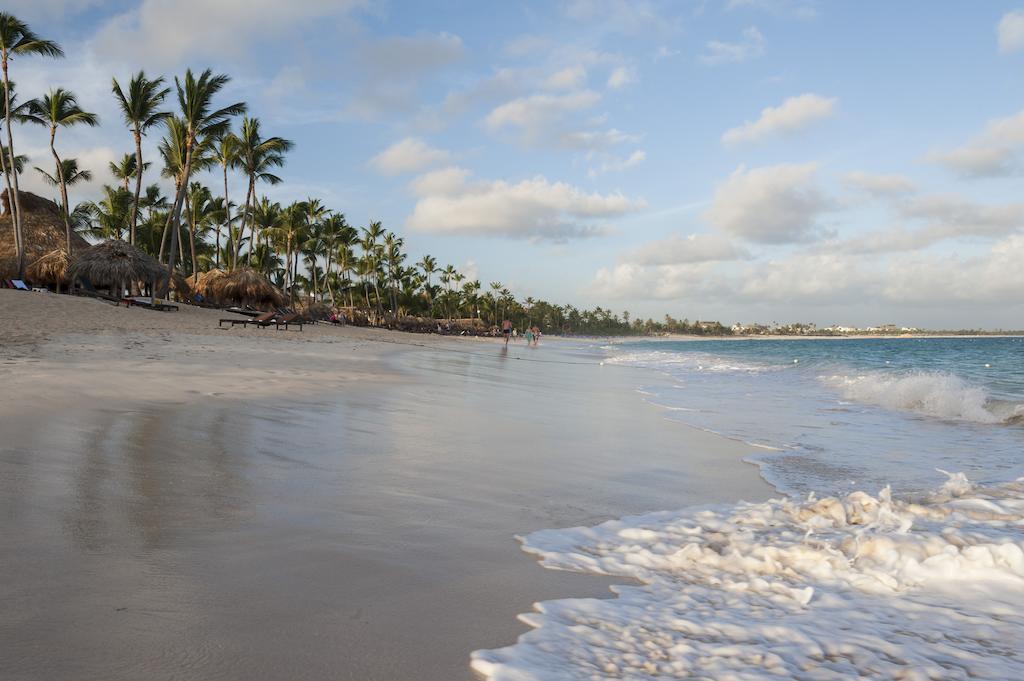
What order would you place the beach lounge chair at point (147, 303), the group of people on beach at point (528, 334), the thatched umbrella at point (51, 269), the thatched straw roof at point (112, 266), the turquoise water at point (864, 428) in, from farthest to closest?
the group of people on beach at point (528, 334), the thatched umbrella at point (51, 269), the thatched straw roof at point (112, 266), the beach lounge chair at point (147, 303), the turquoise water at point (864, 428)

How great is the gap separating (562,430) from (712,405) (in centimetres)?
567

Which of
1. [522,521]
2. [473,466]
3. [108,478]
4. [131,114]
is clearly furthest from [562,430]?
[131,114]

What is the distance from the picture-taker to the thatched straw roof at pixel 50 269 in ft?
109

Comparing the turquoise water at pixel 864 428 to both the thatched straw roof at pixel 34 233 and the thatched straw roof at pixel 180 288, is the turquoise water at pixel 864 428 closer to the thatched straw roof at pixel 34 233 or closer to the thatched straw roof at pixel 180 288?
the thatched straw roof at pixel 180 288

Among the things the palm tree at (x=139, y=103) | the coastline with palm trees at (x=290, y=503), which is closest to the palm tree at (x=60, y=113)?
the palm tree at (x=139, y=103)

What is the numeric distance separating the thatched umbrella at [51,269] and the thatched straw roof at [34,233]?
0.52 metres

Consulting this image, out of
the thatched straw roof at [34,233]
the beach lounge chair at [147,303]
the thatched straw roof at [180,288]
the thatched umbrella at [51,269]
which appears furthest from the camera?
the thatched straw roof at [180,288]

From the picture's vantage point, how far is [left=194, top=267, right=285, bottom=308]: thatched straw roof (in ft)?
125

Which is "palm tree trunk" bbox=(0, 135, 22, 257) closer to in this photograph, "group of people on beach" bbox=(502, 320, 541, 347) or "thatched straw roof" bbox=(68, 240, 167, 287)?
"thatched straw roof" bbox=(68, 240, 167, 287)

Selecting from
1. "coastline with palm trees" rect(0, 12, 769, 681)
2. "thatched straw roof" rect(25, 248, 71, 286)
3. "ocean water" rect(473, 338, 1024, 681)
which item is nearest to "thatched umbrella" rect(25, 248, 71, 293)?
"thatched straw roof" rect(25, 248, 71, 286)

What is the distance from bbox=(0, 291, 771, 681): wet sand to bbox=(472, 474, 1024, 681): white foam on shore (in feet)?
0.76

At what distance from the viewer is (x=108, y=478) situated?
12.8ft

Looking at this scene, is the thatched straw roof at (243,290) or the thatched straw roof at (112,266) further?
the thatched straw roof at (243,290)

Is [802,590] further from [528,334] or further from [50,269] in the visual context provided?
[528,334]
